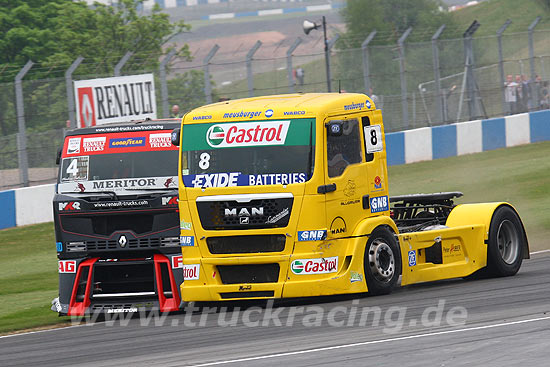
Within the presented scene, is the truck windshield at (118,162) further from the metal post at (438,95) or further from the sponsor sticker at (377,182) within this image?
the metal post at (438,95)

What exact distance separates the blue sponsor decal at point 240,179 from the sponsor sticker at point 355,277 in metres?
1.07

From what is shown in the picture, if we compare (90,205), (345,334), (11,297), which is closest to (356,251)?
(345,334)

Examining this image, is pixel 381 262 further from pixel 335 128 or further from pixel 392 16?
pixel 392 16

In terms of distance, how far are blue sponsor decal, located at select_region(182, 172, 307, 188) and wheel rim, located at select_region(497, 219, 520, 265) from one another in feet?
10.1

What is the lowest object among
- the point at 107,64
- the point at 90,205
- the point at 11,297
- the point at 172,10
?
the point at 11,297

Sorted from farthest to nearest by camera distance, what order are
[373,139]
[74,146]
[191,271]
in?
[74,146] < [373,139] < [191,271]

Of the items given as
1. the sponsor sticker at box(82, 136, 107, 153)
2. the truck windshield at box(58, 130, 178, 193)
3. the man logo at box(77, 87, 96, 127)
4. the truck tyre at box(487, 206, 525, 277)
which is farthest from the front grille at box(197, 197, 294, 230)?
the man logo at box(77, 87, 96, 127)

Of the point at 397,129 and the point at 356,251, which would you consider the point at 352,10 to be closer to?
the point at 397,129

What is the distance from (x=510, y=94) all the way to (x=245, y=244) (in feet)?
70.8

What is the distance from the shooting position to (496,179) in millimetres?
23734

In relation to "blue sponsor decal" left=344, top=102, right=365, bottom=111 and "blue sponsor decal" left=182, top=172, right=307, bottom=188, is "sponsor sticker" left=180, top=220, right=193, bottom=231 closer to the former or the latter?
"blue sponsor decal" left=182, top=172, right=307, bottom=188

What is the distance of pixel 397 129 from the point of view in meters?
27.7

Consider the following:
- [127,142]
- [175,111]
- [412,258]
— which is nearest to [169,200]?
[127,142]

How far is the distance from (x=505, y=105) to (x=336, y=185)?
20.9m
